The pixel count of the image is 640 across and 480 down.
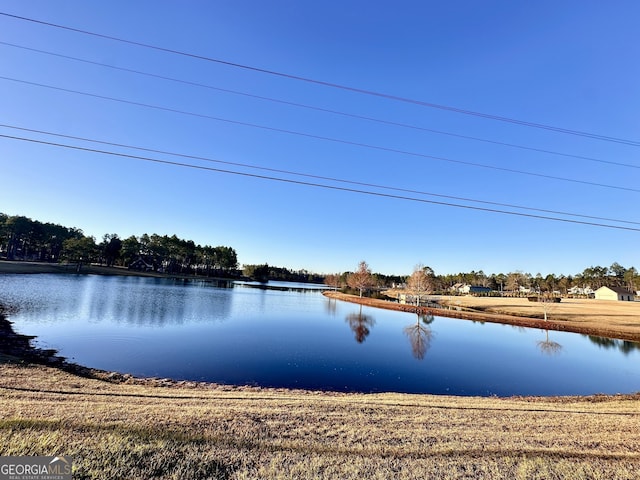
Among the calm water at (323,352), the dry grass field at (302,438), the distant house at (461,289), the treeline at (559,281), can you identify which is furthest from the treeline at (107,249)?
the dry grass field at (302,438)

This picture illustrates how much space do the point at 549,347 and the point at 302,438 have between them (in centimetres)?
2799

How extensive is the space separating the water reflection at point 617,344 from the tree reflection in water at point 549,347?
434 centimetres

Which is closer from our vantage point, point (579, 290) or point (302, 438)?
point (302, 438)

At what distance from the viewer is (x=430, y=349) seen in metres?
22.6

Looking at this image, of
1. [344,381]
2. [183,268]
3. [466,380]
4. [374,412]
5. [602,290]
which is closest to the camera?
[374,412]

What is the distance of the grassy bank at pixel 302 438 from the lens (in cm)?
481

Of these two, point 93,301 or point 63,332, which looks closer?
point 63,332

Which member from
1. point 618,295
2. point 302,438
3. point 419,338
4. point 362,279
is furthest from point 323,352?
point 618,295

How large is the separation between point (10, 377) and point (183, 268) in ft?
445

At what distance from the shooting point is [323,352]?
20.1m

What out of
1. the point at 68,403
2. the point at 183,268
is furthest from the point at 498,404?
the point at 183,268

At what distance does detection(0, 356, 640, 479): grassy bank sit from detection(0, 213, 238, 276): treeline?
108100 millimetres

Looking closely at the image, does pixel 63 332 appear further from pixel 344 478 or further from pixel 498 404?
pixel 498 404

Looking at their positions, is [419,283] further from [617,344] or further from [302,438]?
[302,438]
